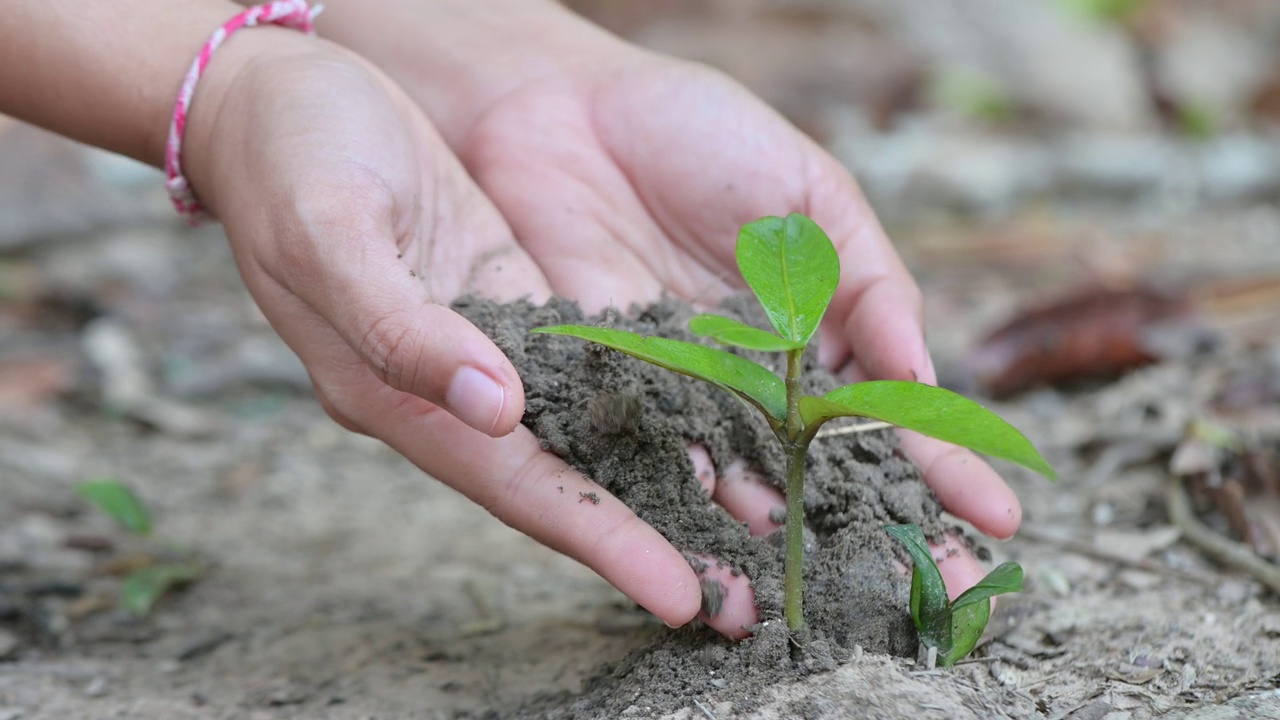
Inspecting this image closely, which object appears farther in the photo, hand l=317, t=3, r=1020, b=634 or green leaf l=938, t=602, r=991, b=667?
hand l=317, t=3, r=1020, b=634

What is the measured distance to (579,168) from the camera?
1763mm

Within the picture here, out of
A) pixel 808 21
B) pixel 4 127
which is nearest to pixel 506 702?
pixel 4 127

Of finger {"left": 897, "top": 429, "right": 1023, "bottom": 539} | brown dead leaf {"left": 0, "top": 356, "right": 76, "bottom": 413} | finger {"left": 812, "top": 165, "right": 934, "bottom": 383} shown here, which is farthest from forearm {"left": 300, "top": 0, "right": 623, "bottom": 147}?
brown dead leaf {"left": 0, "top": 356, "right": 76, "bottom": 413}

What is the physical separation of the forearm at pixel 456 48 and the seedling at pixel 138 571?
83 cm

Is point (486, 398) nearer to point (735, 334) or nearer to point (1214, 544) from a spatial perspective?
point (735, 334)

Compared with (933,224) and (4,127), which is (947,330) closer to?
(933,224)

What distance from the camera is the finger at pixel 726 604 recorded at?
1170 millimetres

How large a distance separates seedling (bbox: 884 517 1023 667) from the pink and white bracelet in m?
1.13

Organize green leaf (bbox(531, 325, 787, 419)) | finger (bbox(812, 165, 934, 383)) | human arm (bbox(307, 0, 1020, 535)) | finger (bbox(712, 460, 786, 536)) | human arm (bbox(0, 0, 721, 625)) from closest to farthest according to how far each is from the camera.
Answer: green leaf (bbox(531, 325, 787, 419)), human arm (bbox(0, 0, 721, 625)), finger (bbox(712, 460, 786, 536)), finger (bbox(812, 165, 934, 383)), human arm (bbox(307, 0, 1020, 535))

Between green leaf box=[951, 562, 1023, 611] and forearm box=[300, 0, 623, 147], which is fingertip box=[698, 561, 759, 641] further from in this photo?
forearm box=[300, 0, 623, 147]

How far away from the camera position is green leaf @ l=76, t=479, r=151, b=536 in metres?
1.81

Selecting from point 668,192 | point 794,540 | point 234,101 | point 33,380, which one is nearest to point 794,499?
point 794,540

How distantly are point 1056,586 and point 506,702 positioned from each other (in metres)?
0.79

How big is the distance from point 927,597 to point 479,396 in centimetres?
52
